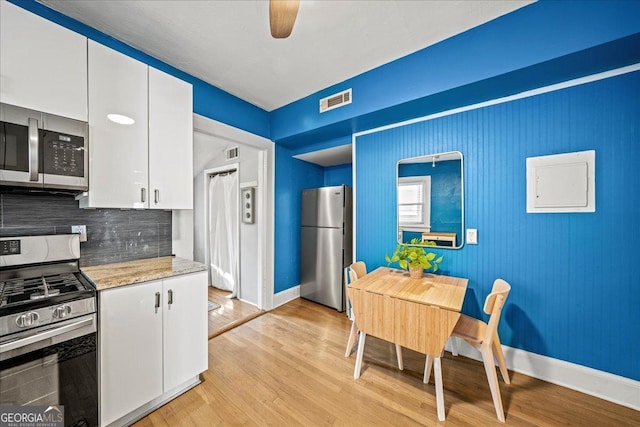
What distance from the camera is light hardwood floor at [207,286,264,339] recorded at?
2.75m

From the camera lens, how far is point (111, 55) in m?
1.58

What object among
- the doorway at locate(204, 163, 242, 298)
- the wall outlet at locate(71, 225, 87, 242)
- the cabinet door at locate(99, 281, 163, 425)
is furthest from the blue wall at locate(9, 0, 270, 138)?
the cabinet door at locate(99, 281, 163, 425)

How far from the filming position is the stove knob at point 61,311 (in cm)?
117

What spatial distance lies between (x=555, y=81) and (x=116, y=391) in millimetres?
3693

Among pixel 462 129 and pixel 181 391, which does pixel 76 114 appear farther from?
pixel 462 129

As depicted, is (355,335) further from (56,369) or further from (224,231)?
(224,231)

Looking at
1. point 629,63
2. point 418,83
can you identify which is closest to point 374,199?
point 418,83

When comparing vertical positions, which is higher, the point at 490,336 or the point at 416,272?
the point at 416,272

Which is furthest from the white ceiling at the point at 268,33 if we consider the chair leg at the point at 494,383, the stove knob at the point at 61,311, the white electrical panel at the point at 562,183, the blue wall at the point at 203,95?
the chair leg at the point at 494,383

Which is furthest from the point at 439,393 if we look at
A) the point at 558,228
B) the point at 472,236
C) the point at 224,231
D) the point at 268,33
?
the point at 224,231

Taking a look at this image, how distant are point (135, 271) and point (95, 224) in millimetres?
592

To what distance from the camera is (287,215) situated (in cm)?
356

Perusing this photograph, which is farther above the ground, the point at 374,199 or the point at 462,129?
the point at 462,129

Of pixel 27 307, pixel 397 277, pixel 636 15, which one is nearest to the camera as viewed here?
pixel 27 307
